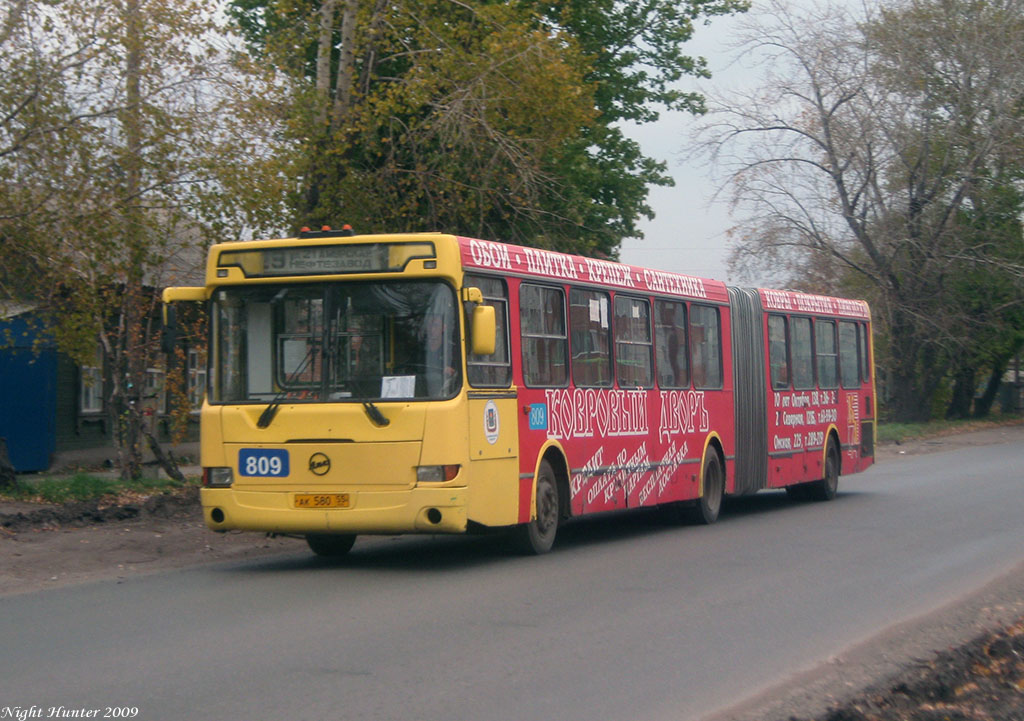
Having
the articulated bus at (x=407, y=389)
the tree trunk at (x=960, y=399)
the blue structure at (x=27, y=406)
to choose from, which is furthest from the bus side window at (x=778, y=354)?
the tree trunk at (x=960, y=399)

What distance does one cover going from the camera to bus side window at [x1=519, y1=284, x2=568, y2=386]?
41.5 ft

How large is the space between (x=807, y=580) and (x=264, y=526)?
188 inches

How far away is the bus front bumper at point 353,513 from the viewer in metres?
11.0

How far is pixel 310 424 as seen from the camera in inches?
445

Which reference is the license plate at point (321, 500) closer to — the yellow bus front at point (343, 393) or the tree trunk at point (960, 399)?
the yellow bus front at point (343, 393)

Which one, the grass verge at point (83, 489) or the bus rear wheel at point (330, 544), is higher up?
the grass verge at point (83, 489)

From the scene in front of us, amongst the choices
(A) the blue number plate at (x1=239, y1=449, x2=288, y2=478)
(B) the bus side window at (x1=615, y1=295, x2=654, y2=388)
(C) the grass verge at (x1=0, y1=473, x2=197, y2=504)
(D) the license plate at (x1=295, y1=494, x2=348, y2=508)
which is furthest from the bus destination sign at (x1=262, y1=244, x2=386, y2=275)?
(C) the grass verge at (x1=0, y1=473, x2=197, y2=504)

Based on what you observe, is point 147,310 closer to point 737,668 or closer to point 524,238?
point 524,238

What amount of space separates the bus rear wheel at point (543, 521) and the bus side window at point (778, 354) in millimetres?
6741

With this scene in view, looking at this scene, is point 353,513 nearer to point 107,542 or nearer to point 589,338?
point 107,542

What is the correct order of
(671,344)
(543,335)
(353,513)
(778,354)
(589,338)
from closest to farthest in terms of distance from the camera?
(353,513) → (543,335) → (589,338) → (671,344) → (778,354)

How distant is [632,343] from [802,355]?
585cm

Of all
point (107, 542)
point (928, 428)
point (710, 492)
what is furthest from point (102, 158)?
point (928, 428)

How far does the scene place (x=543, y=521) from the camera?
1286 centimetres
